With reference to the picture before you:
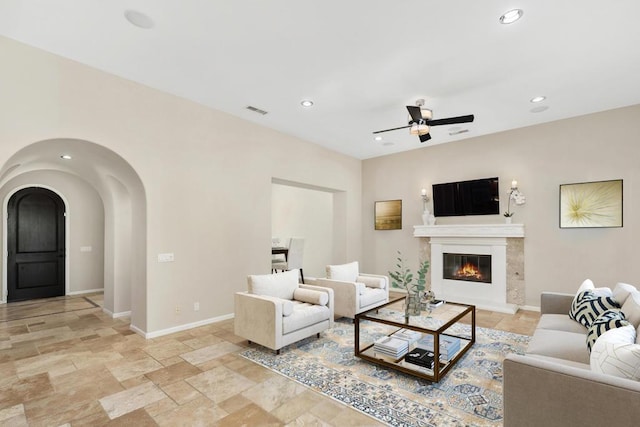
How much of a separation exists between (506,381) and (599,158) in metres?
4.96

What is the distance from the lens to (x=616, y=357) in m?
1.70

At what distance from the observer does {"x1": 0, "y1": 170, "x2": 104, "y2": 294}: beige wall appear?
701cm

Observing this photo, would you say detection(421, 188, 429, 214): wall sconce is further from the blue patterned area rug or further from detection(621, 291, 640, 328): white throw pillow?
detection(621, 291, 640, 328): white throw pillow

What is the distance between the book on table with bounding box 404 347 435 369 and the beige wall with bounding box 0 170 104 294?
7.38m

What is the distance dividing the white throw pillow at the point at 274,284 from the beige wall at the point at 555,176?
3.53 metres

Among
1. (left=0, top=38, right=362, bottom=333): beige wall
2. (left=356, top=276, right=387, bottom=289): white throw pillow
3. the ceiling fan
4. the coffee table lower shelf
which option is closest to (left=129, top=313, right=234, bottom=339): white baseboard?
(left=0, top=38, right=362, bottom=333): beige wall

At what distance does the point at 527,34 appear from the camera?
301cm

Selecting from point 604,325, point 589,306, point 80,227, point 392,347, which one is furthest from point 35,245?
point 589,306

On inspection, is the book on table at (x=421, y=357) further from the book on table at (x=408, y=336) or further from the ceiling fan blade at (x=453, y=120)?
the ceiling fan blade at (x=453, y=120)

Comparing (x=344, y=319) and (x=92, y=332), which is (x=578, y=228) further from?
(x=92, y=332)

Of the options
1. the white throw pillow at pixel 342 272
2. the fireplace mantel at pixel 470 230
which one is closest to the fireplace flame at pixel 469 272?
the fireplace mantel at pixel 470 230

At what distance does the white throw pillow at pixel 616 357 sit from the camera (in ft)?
5.37

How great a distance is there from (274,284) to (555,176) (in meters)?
4.99

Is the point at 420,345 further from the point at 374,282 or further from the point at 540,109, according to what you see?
the point at 540,109
